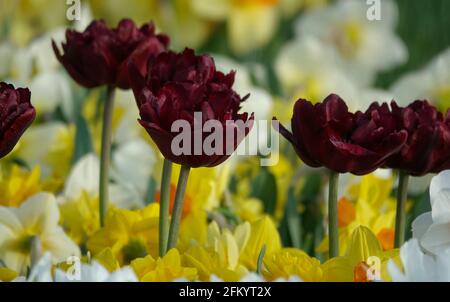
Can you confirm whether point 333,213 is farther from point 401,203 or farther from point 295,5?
point 295,5

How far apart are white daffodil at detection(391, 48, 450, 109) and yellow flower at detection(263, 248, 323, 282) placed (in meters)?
0.80

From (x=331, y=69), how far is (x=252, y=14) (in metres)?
0.59

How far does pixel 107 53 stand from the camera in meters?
0.86

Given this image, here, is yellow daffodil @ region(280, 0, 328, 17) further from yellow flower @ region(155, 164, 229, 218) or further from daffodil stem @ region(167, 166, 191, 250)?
daffodil stem @ region(167, 166, 191, 250)

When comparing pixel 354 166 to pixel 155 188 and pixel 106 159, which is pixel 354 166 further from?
pixel 155 188

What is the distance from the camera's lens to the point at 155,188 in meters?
1.10

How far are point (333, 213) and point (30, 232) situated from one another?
0.30 meters

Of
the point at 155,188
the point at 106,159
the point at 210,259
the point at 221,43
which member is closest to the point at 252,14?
the point at 221,43

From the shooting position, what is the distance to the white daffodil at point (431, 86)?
149 centimetres

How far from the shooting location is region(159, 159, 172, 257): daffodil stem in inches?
30.6

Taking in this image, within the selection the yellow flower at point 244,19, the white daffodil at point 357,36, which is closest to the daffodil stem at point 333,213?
the white daffodil at point 357,36

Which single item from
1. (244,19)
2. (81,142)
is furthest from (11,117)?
(244,19)

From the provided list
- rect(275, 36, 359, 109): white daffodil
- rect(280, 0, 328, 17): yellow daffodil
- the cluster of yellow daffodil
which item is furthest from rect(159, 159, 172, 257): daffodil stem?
rect(280, 0, 328, 17): yellow daffodil
